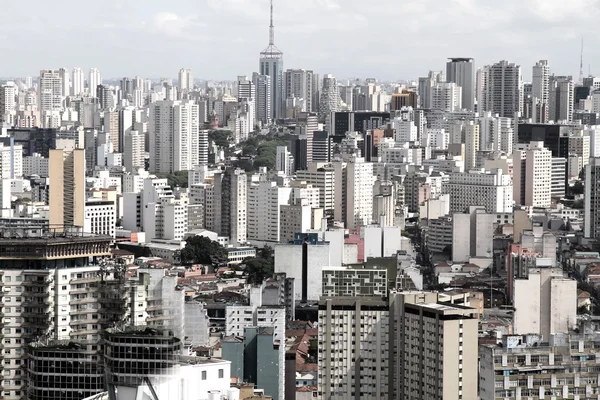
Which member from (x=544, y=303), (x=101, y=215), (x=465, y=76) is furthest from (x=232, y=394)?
(x=465, y=76)

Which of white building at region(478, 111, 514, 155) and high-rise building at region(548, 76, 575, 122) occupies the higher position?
high-rise building at region(548, 76, 575, 122)

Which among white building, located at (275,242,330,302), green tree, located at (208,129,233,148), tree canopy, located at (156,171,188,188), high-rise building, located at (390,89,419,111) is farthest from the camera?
A: high-rise building, located at (390,89,419,111)

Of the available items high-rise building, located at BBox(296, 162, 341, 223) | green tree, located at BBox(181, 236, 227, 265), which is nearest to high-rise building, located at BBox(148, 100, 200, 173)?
high-rise building, located at BBox(296, 162, 341, 223)

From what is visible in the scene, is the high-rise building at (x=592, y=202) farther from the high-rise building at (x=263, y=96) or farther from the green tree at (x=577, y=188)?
the high-rise building at (x=263, y=96)

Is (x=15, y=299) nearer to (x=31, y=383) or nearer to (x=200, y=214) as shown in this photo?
(x=31, y=383)

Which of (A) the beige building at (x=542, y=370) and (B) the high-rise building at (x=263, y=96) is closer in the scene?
(A) the beige building at (x=542, y=370)

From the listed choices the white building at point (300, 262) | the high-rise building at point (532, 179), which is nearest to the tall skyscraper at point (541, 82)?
the high-rise building at point (532, 179)

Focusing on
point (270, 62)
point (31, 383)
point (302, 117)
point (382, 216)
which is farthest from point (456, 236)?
point (270, 62)

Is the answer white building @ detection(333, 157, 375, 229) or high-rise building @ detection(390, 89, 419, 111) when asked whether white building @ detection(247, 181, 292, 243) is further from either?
high-rise building @ detection(390, 89, 419, 111)
